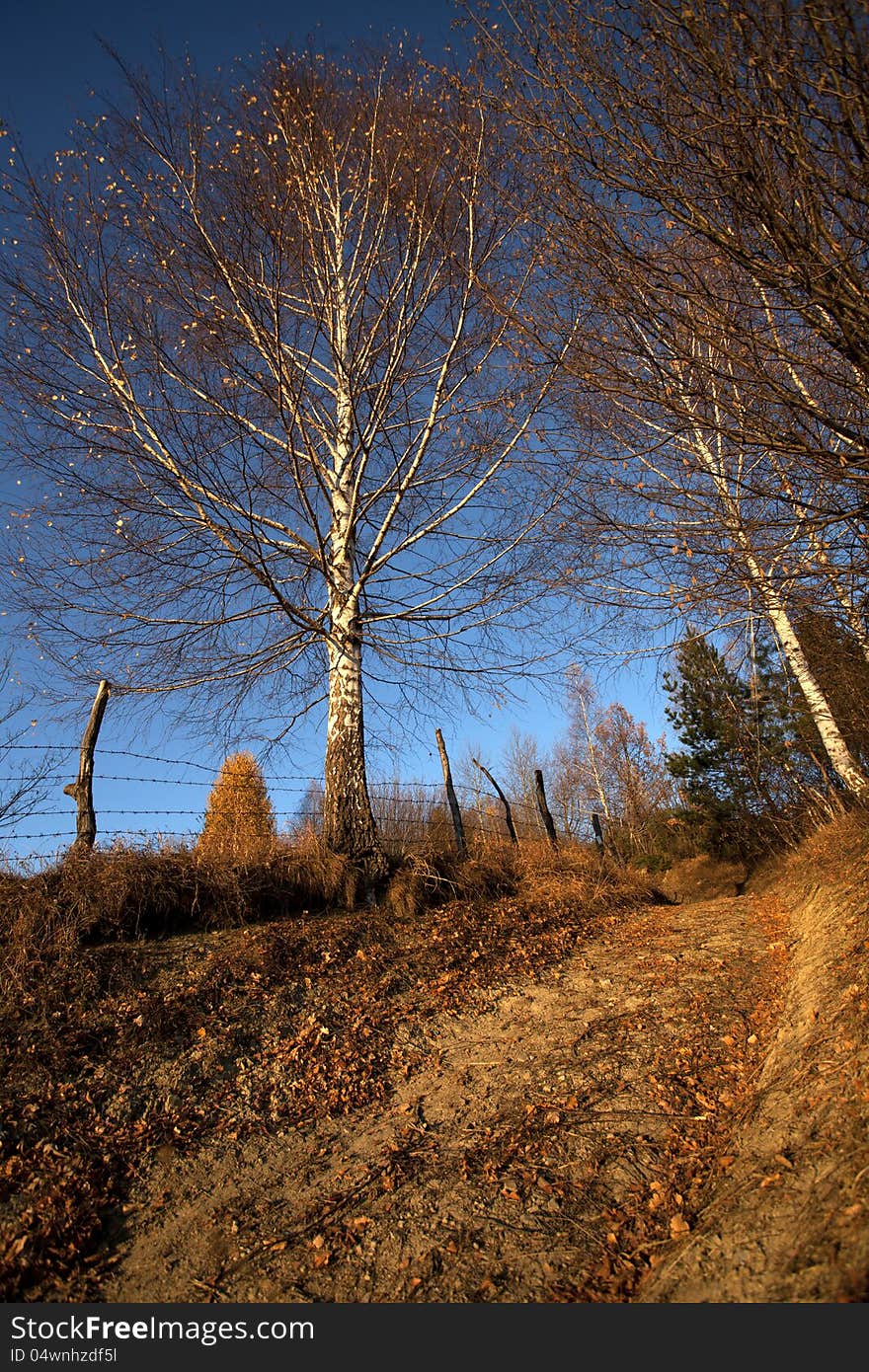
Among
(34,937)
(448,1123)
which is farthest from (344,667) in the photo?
(448,1123)

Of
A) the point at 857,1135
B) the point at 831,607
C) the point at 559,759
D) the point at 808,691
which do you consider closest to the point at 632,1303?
the point at 857,1135

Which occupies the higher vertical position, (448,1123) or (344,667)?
(344,667)

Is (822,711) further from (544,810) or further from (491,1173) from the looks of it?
(491,1173)

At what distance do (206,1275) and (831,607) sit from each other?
4909 mm

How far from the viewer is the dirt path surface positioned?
2.94 m

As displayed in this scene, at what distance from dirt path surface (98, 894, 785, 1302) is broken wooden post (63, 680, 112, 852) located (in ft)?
11.7

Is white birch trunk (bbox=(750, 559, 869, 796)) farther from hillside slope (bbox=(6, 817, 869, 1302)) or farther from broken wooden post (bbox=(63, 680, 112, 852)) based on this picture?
broken wooden post (bbox=(63, 680, 112, 852))

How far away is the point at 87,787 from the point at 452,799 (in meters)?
4.73

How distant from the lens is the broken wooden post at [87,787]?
22.3 feet

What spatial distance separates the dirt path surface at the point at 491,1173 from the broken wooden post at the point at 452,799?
3.97 metres

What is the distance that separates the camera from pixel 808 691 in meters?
9.01

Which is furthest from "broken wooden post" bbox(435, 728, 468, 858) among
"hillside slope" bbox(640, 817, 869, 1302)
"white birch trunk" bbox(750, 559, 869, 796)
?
"hillside slope" bbox(640, 817, 869, 1302)

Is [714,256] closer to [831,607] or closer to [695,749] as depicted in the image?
[831,607]

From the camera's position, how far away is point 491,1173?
3.55m
